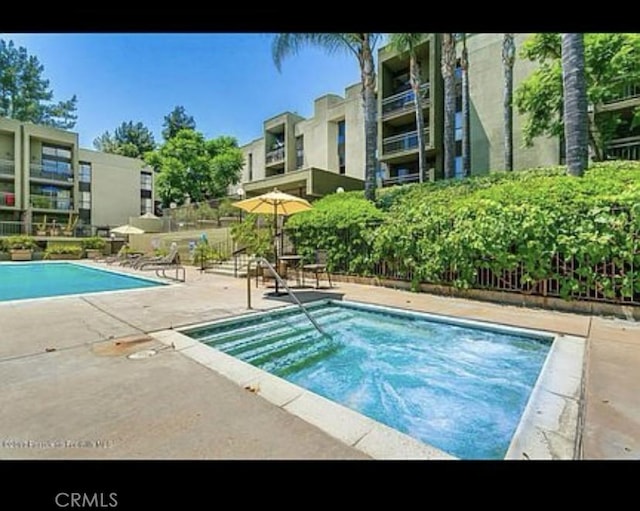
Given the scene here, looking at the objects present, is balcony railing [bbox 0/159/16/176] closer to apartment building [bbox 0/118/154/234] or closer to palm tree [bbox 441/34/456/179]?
apartment building [bbox 0/118/154/234]

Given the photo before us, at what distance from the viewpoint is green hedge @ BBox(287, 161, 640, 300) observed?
5.95 m

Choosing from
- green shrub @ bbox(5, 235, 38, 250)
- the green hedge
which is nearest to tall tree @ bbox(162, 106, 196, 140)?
green shrub @ bbox(5, 235, 38, 250)

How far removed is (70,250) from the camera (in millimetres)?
25281

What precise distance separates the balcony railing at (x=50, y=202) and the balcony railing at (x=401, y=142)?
29.2 metres

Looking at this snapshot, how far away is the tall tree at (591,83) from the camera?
12766 millimetres

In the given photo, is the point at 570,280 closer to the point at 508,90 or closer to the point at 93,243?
the point at 508,90

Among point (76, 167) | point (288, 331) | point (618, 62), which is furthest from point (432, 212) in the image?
point (76, 167)

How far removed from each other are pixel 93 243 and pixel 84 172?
11.3 m

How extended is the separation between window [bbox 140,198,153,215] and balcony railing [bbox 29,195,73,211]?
25.4 ft

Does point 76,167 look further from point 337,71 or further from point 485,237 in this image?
point 485,237

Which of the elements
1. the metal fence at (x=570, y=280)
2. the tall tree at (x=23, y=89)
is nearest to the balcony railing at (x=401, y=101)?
the metal fence at (x=570, y=280)

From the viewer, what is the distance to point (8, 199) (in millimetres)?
27984

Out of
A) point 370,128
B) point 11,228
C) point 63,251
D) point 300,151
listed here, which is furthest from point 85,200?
point 370,128
